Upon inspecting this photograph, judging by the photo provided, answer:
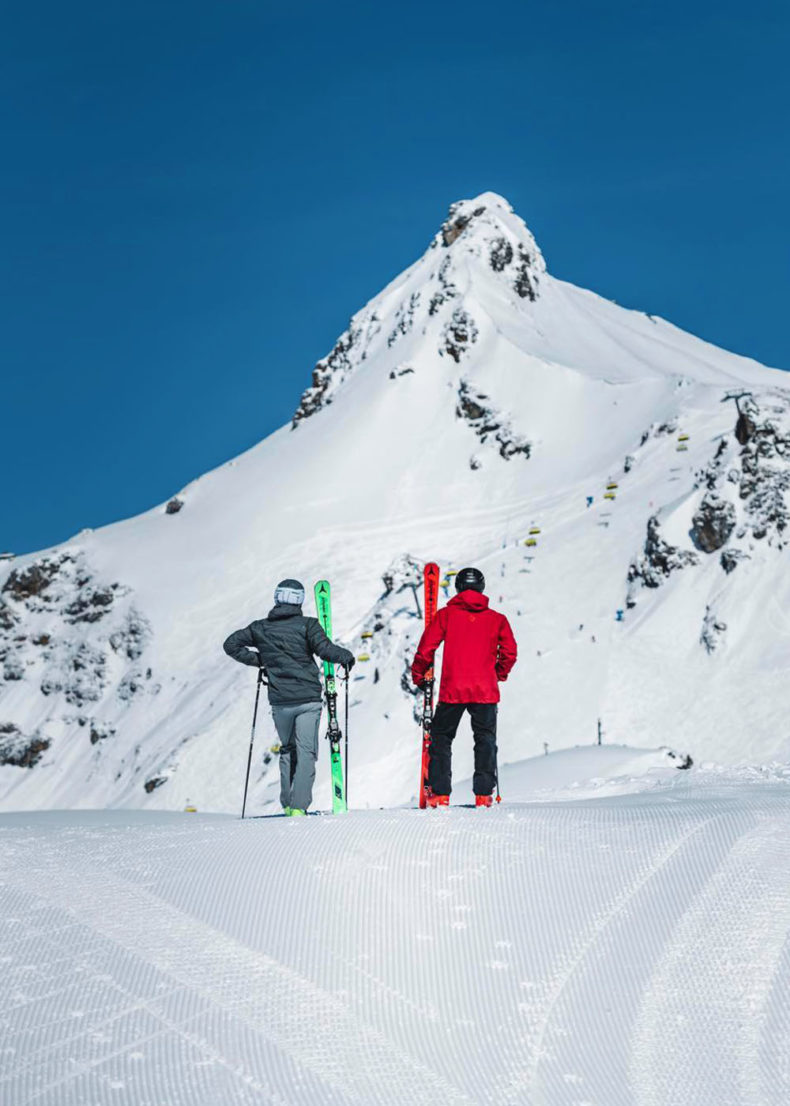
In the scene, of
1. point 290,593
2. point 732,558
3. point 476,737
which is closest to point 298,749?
point 290,593

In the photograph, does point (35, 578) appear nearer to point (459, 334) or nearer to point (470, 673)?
point (459, 334)

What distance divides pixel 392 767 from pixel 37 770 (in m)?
39.6

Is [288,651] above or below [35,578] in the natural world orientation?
below

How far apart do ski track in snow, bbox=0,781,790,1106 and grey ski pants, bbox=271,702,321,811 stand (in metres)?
2.32

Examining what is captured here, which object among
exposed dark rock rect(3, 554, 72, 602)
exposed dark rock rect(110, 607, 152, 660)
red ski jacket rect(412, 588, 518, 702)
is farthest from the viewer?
exposed dark rock rect(3, 554, 72, 602)

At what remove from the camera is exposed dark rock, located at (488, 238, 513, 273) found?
100m

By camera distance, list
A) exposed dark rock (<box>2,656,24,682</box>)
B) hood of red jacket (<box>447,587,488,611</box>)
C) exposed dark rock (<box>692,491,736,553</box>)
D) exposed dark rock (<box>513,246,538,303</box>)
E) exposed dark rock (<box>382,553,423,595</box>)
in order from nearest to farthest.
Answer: hood of red jacket (<box>447,587,488,611</box>) < exposed dark rock (<box>692,491,736,553</box>) < exposed dark rock (<box>382,553,423,595</box>) < exposed dark rock (<box>2,656,24,682</box>) < exposed dark rock (<box>513,246,538,303</box>)

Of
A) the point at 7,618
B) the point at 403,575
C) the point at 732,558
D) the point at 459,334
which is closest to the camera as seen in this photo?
the point at 732,558

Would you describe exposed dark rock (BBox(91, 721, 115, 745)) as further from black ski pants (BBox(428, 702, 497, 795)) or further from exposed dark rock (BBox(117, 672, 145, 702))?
black ski pants (BBox(428, 702, 497, 795))

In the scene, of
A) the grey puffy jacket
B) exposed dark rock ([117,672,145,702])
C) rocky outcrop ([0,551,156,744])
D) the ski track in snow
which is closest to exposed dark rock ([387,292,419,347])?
rocky outcrop ([0,551,156,744])

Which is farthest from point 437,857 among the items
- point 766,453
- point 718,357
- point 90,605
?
point 718,357

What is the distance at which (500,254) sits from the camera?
10100 cm

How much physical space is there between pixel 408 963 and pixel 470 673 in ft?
16.8

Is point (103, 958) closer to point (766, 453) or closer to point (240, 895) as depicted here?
point (240, 895)
